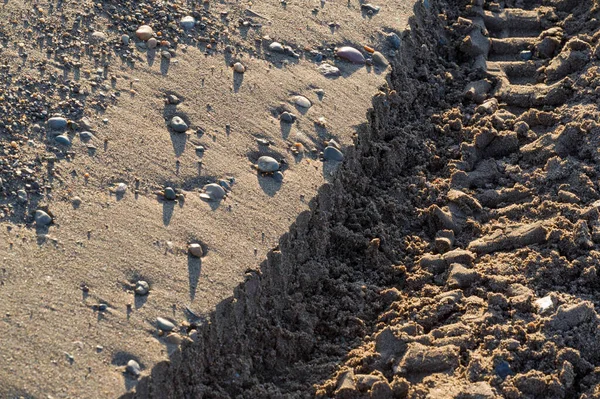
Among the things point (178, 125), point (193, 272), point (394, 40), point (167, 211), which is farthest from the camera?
point (394, 40)

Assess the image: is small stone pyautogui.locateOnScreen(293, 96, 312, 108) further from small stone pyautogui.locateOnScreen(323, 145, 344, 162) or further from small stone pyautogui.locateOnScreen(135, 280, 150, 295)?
small stone pyautogui.locateOnScreen(135, 280, 150, 295)

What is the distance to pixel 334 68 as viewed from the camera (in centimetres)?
464

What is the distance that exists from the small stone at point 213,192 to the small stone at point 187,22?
1.09 meters

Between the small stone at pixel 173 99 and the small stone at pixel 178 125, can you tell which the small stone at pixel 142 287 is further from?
the small stone at pixel 173 99

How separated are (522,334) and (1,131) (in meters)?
2.19

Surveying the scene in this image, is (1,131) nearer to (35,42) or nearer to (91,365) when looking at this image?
(35,42)

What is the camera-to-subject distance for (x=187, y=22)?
4.63 meters

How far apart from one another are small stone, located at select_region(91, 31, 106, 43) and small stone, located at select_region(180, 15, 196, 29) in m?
0.40

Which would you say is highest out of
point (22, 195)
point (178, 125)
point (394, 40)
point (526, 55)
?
point (526, 55)

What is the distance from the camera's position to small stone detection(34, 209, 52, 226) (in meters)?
3.55

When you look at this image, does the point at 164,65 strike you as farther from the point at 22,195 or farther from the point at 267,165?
the point at 22,195

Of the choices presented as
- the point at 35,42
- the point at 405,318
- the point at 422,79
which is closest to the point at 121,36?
the point at 35,42

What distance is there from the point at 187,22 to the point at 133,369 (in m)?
2.03

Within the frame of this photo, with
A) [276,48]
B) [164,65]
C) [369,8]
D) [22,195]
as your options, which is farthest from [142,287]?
[369,8]
